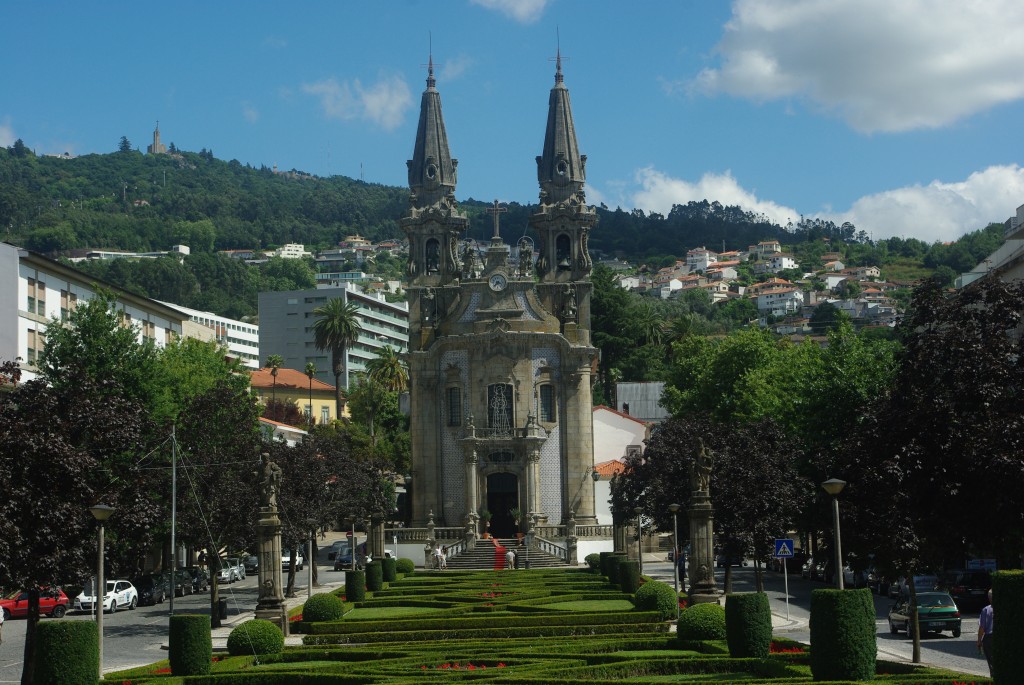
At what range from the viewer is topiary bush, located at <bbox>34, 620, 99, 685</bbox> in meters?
25.1

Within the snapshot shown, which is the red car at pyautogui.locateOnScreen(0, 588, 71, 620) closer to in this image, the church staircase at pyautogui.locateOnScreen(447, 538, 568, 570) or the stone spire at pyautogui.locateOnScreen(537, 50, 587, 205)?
the church staircase at pyautogui.locateOnScreen(447, 538, 568, 570)

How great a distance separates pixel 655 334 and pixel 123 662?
369 ft

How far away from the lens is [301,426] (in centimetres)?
13400

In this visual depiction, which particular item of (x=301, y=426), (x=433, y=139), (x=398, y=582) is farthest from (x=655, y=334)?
(x=398, y=582)

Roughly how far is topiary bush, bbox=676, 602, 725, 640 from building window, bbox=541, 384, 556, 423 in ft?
157

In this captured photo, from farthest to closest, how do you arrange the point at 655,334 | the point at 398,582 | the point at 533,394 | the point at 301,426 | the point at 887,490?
the point at 655,334 < the point at 301,426 < the point at 533,394 < the point at 398,582 < the point at 887,490

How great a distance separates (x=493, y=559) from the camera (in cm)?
7350

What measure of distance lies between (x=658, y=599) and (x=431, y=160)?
51437 millimetres

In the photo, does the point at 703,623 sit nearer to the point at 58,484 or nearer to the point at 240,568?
the point at 58,484

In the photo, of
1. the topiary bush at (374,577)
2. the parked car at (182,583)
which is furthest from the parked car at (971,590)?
the parked car at (182,583)

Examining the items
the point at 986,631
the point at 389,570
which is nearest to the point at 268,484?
the point at 389,570

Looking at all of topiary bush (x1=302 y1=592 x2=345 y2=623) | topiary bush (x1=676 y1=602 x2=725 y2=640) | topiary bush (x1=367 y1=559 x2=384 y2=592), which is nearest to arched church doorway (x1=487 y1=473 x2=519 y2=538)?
topiary bush (x1=367 y1=559 x2=384 y2=592)

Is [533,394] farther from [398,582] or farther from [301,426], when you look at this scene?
[301,426]

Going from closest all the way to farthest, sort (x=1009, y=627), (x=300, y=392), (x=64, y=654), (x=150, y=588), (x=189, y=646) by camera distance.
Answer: (x=1009, y=627)
(x=64, y=654)
(x=189, y=646)
(x=150, y=588)
(x=300, y=392)
